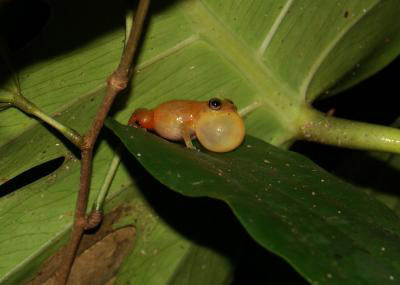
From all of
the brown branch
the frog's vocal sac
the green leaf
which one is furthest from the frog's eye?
the brown branch

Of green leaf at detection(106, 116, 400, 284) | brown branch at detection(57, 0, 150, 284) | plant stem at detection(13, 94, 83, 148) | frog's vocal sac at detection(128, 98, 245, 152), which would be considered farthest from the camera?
frog's vocal sac at detection(128, 98, 245, 152)

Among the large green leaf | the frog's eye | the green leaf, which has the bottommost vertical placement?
the large green leaf

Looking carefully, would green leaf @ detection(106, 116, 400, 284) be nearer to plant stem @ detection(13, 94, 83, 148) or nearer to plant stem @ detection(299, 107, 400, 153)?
plant stem @ detection(13, 94, 83, 148)

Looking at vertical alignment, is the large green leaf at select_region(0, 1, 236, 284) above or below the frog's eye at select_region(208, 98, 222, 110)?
below

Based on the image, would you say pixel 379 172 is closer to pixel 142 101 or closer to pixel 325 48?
pixel 325 48

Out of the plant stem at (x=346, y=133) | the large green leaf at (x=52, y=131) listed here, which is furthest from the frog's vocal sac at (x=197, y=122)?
the plant stem at (x=346, y=133)

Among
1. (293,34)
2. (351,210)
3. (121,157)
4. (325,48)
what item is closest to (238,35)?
(293,34)

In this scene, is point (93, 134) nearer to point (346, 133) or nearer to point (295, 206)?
point (295, 206)

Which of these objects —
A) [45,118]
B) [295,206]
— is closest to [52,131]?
[45,118]

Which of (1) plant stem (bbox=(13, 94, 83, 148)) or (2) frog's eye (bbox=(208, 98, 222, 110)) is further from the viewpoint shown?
(2) frog's eye (bbox=(208, 98, 222, 110))

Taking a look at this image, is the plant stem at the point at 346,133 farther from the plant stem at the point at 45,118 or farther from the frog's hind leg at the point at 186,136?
the plant stem at the point at 45,118
